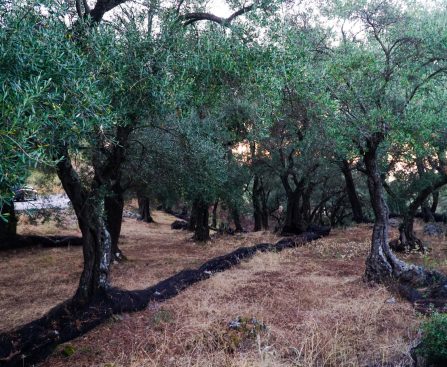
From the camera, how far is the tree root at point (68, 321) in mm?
6873

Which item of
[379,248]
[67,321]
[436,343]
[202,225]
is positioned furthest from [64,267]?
[436,343]

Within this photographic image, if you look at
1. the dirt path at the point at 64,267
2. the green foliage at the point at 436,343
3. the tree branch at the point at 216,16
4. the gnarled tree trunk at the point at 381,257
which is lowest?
the dirt path at the point at 64,267

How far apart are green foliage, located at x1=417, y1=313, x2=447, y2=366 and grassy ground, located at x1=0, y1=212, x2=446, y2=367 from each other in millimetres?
444

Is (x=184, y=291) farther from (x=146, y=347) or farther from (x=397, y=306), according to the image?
(x=397, y=306)

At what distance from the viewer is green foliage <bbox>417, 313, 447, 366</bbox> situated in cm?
541

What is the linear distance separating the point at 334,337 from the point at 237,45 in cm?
526

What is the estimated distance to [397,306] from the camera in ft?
28.6

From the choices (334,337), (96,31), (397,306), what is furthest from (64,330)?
(397,306)

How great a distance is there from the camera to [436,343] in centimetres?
548

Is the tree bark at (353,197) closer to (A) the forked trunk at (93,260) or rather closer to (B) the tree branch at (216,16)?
(B) the tree branch at (216,16)

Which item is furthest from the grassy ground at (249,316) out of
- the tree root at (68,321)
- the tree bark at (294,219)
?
the tree bark at (294,219)

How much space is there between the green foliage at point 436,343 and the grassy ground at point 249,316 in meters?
0.44

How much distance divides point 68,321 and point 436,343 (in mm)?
6416

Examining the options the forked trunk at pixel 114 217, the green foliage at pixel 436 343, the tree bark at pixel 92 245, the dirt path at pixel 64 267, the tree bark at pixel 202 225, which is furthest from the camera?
the tree bark at pixel 202 225
